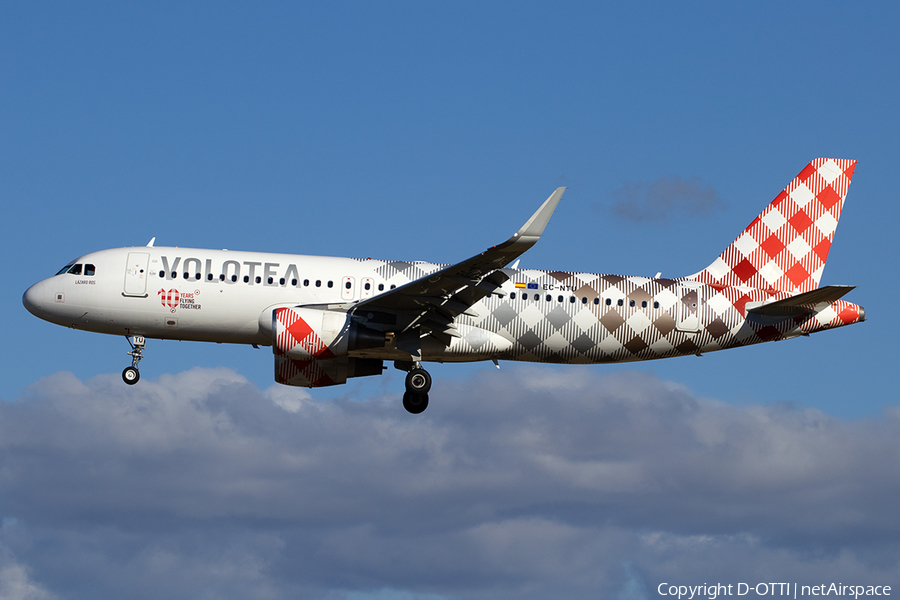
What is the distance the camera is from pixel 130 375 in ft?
122

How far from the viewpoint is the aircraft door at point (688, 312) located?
3772 cm

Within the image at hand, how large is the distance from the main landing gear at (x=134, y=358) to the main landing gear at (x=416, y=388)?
847 centimetres

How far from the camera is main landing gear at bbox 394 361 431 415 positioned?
36438 millimetres

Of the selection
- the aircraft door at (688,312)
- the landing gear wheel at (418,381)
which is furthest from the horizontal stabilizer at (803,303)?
the landing gear wheel at (418,381)

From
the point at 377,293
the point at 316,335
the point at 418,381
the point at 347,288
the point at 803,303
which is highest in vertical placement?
the point at 347,288

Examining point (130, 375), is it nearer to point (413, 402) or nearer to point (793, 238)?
point (413, 402)

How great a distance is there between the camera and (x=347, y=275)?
3669 cm

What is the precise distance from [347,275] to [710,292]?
12.2 m

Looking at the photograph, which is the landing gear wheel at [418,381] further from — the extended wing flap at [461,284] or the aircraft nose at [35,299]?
the aircraft nose at [35,299]

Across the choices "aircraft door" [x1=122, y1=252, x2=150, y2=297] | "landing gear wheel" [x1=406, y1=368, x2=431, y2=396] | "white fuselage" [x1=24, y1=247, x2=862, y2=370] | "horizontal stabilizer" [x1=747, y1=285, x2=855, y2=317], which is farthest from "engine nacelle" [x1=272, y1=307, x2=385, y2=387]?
"horizontal stabilizer" [x1=747, y1=285, x2=855, y2=317]

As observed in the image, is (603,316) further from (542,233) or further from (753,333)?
(542,233)

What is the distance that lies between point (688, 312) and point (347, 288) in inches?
445

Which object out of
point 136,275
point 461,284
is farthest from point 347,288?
point 136,275

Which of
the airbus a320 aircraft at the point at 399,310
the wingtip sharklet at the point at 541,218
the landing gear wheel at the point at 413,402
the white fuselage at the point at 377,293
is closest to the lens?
the wingtip sharklet at the point at 541,218
